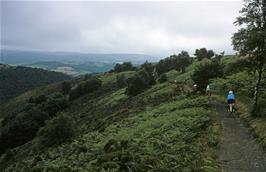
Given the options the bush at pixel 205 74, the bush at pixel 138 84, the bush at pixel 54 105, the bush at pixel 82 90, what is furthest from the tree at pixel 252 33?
the bush at pixel 82 90

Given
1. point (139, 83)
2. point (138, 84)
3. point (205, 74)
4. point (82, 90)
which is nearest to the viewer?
point (205, 74)

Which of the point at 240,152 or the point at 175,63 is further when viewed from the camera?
A: the point at 175,63

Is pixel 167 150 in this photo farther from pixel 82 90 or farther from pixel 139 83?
pixel 82 90

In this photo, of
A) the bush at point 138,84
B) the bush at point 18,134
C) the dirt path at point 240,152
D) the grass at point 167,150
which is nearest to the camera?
the dirt path at point 240,152

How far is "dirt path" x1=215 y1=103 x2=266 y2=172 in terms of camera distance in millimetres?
16625

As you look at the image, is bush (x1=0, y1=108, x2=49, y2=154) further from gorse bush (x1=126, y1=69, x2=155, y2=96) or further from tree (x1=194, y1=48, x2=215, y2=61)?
tree (x1=194, y1=48, x2=215, y2=61)

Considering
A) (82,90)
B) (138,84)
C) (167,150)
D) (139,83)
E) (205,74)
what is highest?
(205,74)

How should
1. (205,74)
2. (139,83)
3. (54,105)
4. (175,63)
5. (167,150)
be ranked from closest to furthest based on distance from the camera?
(167,150), (205,74), (139,83), (54,105), (175,63)

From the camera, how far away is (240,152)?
19.0 metres

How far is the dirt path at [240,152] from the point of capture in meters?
16.6

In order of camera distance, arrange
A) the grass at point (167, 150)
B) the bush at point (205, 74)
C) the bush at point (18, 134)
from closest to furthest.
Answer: the grass at point (167, 150) < the bush at point (205, 74) < the bush at point (18, 134)

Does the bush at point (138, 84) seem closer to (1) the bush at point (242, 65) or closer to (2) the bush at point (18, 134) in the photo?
(2) the bush at point (18, 134)

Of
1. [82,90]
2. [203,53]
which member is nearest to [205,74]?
[203,53]

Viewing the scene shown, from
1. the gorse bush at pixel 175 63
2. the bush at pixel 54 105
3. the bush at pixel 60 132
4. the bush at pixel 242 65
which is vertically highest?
the bush at pixel 242 65
